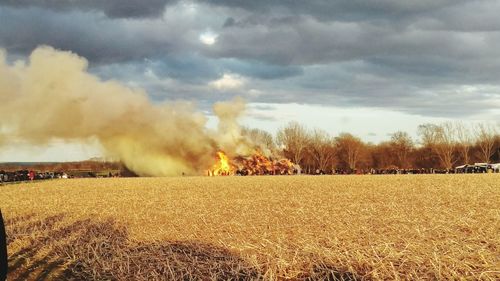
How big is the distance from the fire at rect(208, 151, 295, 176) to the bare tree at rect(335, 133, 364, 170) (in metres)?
31.6

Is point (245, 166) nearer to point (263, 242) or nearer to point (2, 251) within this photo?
point (263, 242)

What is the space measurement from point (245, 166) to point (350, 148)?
43.3 m

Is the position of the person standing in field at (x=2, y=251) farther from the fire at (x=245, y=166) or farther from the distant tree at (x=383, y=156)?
the distant tree at (x=383, y=156)

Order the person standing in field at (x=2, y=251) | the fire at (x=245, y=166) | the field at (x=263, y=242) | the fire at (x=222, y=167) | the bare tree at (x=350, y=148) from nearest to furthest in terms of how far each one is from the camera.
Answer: the person standing in field at (x=2, y=251) < the field at (x=263, y=242) < the fire at (x=222, y=167) < the fire at (x=245, y=166) < the bare tree at (x=350, y=148)

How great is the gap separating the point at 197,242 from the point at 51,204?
793 inches

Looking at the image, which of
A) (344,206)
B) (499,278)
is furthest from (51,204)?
(499,278)

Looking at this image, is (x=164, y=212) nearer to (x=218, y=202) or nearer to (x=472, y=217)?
(x=218, y=202)

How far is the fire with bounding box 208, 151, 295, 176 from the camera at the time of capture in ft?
341

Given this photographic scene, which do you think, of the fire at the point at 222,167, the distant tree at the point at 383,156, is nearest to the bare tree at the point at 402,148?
the distant tree at the point at 383,156

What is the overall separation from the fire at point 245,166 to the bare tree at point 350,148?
31614 millimetres

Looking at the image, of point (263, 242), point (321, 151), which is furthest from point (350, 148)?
point (263, 242)

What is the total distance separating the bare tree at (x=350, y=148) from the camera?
13575cm

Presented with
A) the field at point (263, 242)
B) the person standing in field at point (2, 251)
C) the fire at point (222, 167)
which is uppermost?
the fire at point (222, 167)

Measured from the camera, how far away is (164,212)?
24.9 metres
